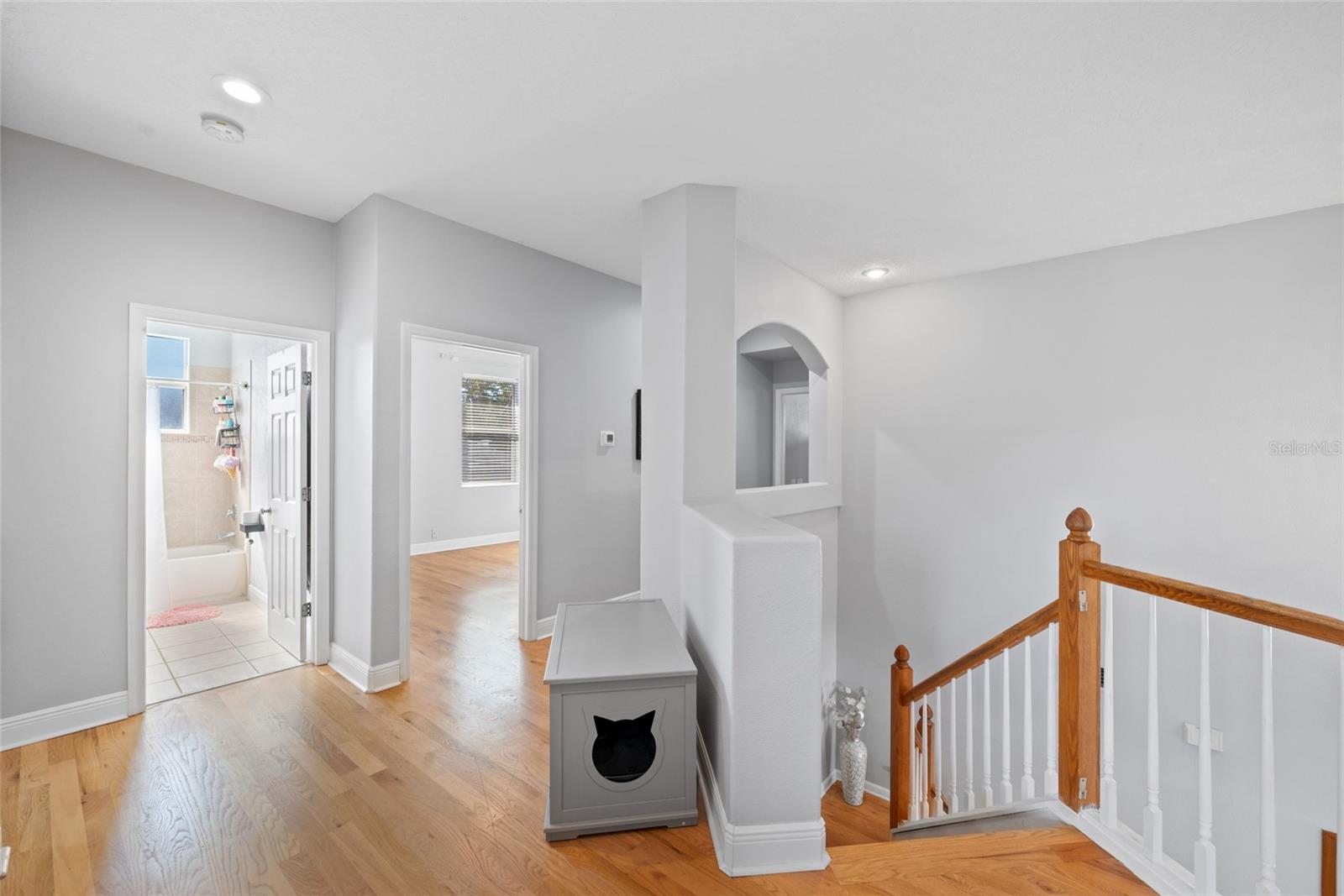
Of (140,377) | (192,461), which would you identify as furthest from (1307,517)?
(192,461)

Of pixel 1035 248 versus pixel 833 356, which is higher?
pixel 1035 248

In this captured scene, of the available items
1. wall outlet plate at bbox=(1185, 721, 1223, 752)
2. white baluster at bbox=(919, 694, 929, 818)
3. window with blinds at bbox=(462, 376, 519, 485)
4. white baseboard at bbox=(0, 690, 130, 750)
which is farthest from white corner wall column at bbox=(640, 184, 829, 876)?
window with blinds at bbox=(462, 376, 519, 485)

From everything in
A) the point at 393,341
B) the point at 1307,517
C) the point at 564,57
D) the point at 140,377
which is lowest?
the point at 1307,517

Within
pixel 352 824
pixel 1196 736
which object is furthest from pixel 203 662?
pixel 1196 736

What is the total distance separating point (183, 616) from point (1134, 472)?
6.64 metres

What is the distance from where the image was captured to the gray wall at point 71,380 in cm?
220

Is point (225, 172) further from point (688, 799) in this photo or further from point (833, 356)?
point (833, 356)

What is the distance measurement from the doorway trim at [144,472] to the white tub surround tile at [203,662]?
0.54 m

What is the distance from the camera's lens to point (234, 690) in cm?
276

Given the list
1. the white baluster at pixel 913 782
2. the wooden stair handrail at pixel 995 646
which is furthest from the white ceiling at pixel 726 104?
the white baluster at pixel 913 782

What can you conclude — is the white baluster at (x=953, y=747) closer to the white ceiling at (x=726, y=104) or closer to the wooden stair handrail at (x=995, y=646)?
the wooden stair handrail at (x=995, y=646)

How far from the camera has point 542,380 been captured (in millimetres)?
3561

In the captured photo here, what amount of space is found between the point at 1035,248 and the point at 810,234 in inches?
59.9

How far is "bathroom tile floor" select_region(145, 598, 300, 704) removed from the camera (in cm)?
286
